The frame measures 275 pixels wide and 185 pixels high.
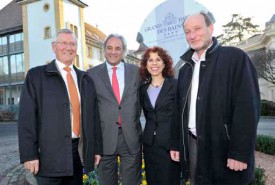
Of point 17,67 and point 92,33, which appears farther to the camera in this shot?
point 92,33

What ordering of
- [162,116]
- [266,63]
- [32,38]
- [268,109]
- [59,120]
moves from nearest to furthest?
[59,120], [162,116], [268,109], [266,63], [32,38]

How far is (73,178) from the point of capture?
338 centimetres

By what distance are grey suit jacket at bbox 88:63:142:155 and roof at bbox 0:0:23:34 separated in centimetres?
3673

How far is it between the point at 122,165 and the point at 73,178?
2.26ft

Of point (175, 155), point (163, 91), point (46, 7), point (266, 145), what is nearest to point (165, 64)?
point (163, 91)

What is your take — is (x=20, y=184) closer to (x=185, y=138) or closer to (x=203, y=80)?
(x=185, y=138)

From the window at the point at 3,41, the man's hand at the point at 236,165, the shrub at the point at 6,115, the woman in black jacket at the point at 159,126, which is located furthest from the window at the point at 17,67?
the man's hand at the point at 236,165

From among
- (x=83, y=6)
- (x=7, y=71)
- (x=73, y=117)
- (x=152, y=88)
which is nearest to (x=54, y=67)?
(x=73, y=117)

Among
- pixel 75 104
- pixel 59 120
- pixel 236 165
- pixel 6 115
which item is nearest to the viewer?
pixel 236 165

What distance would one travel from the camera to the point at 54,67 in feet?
10.6

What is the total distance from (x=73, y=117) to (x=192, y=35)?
151cm

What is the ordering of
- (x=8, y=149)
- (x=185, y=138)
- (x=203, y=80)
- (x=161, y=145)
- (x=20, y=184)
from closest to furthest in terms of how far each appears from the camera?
(x=203, y=80)
(x=185, y=138)
(x=161, y=145)
(x=20, y=184)
(x=8, y=149)

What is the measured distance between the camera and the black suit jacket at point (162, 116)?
11.5 ft

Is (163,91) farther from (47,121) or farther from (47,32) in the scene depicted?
(47,32)
